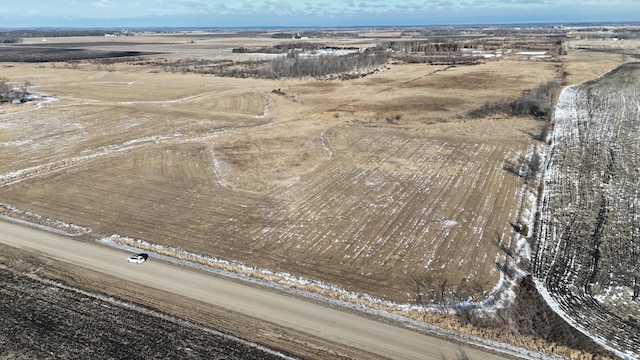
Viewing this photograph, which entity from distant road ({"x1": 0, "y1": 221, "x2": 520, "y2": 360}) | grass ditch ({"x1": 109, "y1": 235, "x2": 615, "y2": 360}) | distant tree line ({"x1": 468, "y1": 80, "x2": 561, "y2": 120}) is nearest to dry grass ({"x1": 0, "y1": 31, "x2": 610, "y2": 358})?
grass ditch ({"x1": 109, "y1": 235, "x2": 615, "y2": 360})

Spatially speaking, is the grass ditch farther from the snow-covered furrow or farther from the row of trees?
the row of trees

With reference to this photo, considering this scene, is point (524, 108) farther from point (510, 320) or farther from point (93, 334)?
point (93, 334)

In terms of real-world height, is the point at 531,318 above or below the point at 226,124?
below

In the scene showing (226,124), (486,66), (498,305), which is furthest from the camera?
(486,66)

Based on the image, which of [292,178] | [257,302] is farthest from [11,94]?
[257,302]

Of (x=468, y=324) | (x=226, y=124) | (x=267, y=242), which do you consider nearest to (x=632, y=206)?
(x=468, y=324)

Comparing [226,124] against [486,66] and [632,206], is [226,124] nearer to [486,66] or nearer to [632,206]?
[632,206]
